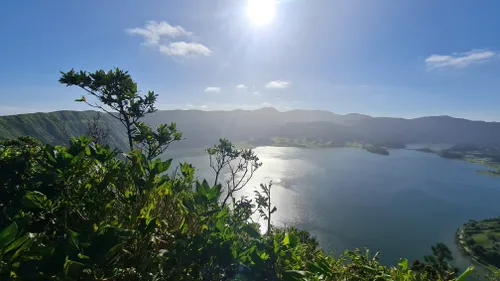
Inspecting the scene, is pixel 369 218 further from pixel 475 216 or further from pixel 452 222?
pixel 475 216

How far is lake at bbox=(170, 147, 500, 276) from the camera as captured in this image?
4691 cm

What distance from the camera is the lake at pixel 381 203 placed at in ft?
154

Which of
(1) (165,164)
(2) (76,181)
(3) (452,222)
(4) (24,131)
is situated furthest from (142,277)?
(4) (24,131)

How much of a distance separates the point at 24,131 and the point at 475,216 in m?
154

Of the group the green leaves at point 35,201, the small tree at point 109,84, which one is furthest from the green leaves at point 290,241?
the small tree at point 109,84

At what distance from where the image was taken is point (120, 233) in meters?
1.12

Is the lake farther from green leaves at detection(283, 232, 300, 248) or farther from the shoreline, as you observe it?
green leaves at detection(283, 232, 300, 248)

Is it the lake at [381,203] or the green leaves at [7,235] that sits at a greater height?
the green leaves at [7,235]

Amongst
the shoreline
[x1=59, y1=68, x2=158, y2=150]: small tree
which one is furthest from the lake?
[x1=59, y1=68, x2=158, y2=150]: small tree

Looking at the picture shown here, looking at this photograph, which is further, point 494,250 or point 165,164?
point 494,250

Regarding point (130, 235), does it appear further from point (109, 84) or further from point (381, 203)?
point (381, 203)

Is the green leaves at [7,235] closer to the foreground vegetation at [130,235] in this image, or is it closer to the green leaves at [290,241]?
the foreground vegetation at [130,235]

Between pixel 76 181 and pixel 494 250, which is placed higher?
pixel 76 181

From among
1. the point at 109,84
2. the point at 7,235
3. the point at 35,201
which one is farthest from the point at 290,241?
the point at 109,84
